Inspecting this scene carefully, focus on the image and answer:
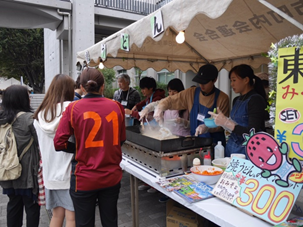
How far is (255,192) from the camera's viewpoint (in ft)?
4.56

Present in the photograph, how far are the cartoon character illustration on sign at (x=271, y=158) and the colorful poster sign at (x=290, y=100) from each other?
6 cm

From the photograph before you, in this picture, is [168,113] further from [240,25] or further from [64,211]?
[64,211]

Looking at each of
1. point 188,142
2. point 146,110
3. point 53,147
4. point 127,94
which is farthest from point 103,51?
point 188,142

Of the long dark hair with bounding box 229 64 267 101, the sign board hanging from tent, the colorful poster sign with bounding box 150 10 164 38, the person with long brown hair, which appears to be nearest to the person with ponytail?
the long dark hair with bounding box 229 64 267 101

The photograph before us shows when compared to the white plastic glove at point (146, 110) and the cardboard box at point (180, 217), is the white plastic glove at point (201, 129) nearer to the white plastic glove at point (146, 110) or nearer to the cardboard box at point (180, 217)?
the cardboard box at point (180, 217)

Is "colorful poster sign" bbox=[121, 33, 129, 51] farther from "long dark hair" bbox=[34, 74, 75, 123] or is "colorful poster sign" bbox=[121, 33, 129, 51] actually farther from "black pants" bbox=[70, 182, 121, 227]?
"black pants" bbox=[70, 182, 121, 227]

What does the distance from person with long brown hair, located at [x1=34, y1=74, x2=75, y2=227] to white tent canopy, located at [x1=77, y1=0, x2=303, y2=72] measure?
3.01 ft

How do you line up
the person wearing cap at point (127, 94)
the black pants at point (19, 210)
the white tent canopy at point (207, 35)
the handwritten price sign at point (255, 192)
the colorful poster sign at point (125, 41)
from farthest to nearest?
the person wearing cap at point (127, 94), the colorful poster sign at point (125, 41), the black pants at point (19, 210), the white tent canopy at point (207, 35), the handwritten price sign at point (255, 192)

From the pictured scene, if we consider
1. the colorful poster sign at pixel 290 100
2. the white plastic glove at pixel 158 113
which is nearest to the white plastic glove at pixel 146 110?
the white plastic glove at pixel 158 113

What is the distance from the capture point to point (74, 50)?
31.9ft

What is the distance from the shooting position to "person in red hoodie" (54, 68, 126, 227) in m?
1.67

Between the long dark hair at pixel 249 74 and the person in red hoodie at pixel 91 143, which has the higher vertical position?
the long dark hair at pixel 249 74

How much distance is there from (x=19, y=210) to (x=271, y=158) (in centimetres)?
236

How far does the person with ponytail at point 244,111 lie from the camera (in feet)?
6.30
